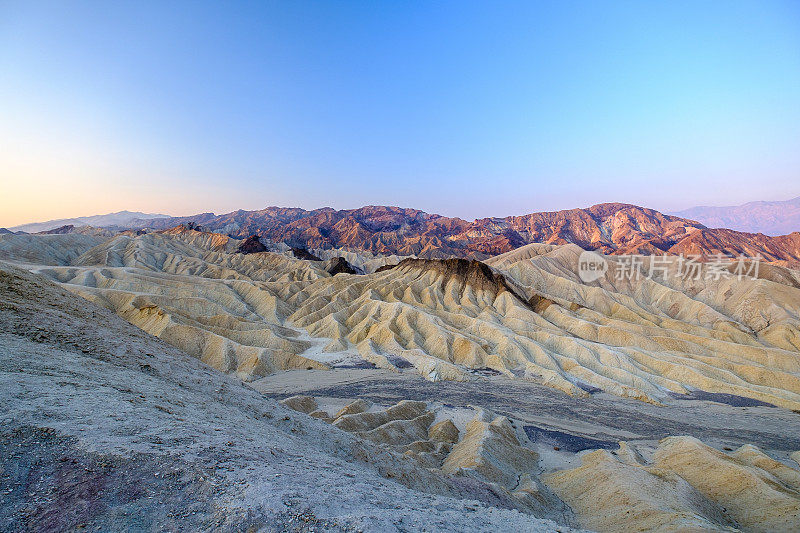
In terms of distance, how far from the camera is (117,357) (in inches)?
542

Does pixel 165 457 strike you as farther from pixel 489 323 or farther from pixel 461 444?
pixel 489 323

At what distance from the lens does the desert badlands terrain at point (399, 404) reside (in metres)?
7.14

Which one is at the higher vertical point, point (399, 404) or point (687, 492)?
point (687, 492)

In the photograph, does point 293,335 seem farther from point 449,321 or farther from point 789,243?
point 789,243

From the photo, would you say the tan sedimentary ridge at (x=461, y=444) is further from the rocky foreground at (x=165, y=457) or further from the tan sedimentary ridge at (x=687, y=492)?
the rocky foreground at (x=165, y=457)

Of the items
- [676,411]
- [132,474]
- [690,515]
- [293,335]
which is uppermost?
[132,474]

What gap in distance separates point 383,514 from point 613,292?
91.3m

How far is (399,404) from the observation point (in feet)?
97.6

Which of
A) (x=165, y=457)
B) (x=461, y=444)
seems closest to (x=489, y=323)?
(x=461, y=444)

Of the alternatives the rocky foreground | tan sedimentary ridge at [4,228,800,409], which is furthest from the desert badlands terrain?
tan sedimentary ridge at [4,228,800,409]

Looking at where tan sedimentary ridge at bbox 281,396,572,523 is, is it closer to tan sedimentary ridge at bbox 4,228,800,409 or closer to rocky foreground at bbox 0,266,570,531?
rocky foreground at bbox 0,266,570,531

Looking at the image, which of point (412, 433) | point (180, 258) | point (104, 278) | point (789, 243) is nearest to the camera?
point (412, 433)

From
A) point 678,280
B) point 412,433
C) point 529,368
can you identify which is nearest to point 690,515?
point 412,433

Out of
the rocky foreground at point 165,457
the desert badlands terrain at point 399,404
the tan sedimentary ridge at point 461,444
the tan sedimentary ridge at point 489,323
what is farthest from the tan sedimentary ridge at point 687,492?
the tan sedimentary ridge at point 489,323
